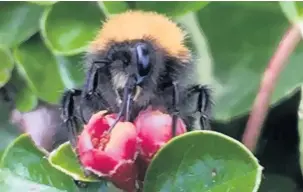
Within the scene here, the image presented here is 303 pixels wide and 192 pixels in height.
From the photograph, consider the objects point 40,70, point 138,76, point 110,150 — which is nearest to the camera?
point 110,150

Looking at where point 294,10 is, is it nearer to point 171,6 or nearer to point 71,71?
point 171,6

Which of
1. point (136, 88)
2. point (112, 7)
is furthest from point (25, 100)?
point (136, 88)

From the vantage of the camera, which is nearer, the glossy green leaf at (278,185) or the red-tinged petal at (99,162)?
the red-tinged petal at (99,162)

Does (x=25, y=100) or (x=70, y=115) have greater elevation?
(x=70, y=115)

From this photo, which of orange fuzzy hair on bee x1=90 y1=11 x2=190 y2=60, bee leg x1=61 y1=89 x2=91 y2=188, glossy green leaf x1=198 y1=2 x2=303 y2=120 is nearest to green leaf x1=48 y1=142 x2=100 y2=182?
bee leg x1=61 y1=89 x2=91 y2=188

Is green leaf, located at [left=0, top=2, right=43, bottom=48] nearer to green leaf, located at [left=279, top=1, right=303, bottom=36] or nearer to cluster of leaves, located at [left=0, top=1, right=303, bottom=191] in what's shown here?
cluster of leaves, located at [left=0, top=1, right=303, bottom=191]

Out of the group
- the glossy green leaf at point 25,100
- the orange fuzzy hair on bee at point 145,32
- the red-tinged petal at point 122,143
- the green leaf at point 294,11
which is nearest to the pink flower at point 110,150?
the red-tinged petal at point 122,143

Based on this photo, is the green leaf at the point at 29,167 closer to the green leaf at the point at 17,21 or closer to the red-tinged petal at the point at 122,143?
the red-tinged petal at the point at 122,143
